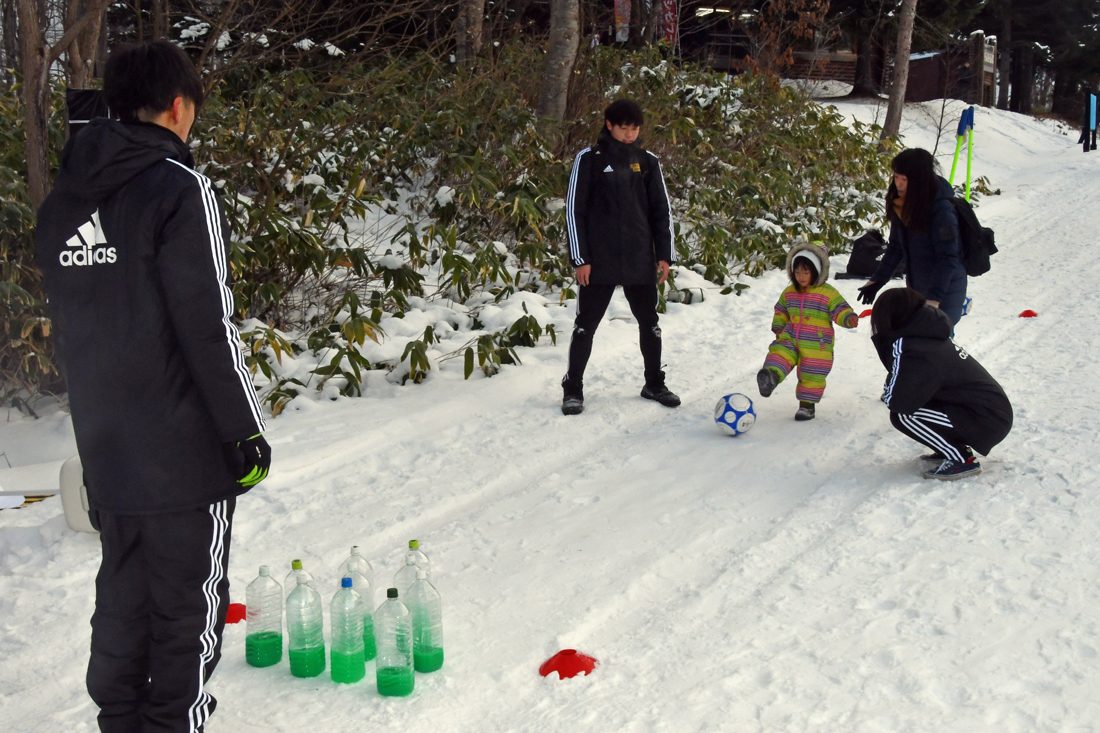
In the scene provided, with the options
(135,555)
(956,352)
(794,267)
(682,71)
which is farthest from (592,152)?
(682,71)

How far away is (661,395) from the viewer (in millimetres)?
6793

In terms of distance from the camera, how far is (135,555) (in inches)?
110

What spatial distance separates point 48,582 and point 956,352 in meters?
4.45

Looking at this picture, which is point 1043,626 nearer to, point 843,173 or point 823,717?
point 823,717

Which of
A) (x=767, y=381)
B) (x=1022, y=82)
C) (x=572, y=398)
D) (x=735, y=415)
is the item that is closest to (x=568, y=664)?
(x=735, y=415)

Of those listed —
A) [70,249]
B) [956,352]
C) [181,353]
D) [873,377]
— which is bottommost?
[873,377]

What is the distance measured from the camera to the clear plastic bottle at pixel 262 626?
3.64 meters

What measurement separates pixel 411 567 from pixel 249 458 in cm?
119

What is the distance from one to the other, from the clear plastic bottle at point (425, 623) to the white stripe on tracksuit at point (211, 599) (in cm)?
83

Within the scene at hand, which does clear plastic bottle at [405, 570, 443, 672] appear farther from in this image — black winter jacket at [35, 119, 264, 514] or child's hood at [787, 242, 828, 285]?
child's hood at [787, 242, 828, 285]

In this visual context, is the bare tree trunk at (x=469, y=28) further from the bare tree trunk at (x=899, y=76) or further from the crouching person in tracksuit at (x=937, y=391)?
the crouching person in tracksuit at (x=937, y=391)

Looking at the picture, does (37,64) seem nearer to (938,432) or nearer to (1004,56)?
(938,432)

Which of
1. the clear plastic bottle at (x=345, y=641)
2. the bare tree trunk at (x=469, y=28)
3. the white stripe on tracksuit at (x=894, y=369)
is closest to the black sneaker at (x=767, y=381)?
the white stripe on tracksuit at (x=894, y=369)

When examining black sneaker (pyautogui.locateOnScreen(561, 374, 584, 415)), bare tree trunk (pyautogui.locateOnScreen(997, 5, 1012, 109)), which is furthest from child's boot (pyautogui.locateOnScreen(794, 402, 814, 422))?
bare tree trunk (pyautogui.locateOnScreen(997, 5, 1012, 109))
